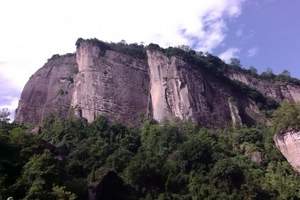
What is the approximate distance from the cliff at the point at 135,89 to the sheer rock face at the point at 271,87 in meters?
5.10

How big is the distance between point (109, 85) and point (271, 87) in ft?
99.3

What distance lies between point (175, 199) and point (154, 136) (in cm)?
1458

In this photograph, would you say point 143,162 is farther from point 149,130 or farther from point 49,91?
point 49,91

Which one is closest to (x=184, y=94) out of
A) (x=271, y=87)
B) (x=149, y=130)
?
(x=149, y=130)

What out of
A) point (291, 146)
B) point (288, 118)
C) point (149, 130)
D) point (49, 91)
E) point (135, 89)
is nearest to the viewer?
point (291, 146)

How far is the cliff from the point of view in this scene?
69.0 meters

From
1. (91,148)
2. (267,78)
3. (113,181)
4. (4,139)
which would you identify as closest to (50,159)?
(4,139)

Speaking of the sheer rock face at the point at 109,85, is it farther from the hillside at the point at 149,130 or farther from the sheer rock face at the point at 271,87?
the sheer rock face at the point at 271,87

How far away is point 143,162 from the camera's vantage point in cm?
4669

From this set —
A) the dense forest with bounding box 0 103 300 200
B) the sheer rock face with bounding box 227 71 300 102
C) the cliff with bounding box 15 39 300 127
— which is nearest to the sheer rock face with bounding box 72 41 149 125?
the cliff with bounding box 15 39 300 127

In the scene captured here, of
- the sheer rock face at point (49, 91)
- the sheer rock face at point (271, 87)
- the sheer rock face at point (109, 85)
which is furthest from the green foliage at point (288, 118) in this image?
the sheer rock face at point (49, 91)

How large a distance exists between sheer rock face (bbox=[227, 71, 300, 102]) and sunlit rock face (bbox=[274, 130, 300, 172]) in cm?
2934

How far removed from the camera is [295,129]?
53.8m

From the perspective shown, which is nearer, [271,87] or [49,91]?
[49,91]
